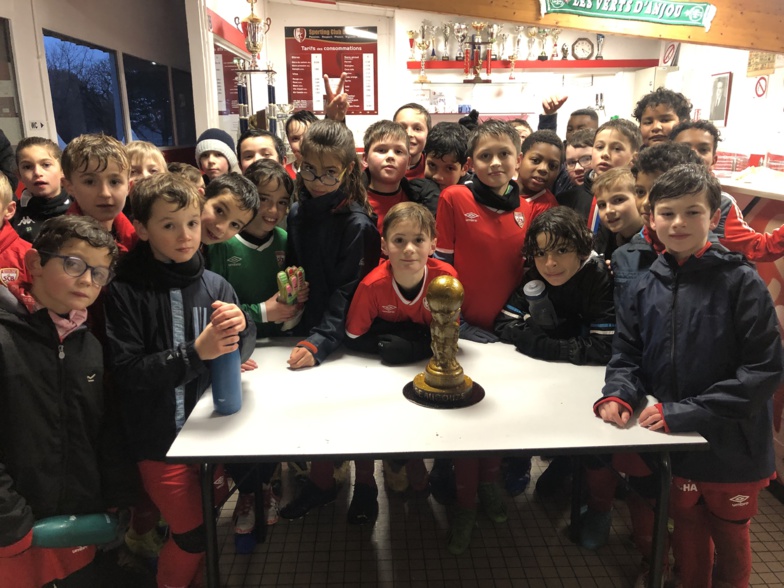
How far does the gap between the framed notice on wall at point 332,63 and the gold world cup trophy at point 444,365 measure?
5298 mm

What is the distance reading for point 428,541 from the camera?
7.07 ft

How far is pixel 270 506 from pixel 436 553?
70 centimetres

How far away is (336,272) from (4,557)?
3.98 ft

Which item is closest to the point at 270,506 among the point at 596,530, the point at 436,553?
the point at 436,553

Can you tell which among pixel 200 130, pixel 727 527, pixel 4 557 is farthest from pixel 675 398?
pixel 200 130

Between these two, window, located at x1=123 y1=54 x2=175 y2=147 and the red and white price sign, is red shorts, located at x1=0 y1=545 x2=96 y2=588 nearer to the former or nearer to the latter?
window, located at x1=123 y1=54 x2=175 y2=147

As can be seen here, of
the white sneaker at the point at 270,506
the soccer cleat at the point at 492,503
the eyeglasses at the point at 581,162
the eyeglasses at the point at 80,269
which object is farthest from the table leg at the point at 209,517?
the eyeglasses at the point at 581,162

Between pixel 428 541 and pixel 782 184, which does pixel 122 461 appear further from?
pixel 782 184

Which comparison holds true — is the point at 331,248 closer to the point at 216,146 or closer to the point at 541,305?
the point at 541,305

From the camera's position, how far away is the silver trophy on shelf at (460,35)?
6.09 m

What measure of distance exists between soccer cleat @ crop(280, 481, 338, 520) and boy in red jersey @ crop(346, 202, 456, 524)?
76 centimetres

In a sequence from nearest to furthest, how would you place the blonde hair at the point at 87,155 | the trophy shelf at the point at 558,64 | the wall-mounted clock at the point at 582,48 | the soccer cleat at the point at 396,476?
the blonde hair at the point at 87,155, the soccer cleat at the point at 396,476, the trophy shelf at the point at 558,64, the wall-mounted clock at the point at 582,48

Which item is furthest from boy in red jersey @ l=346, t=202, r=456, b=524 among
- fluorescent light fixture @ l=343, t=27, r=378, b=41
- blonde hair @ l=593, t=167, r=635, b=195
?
fluorescent light fixture @ l=343, t=27, r=378, b=41

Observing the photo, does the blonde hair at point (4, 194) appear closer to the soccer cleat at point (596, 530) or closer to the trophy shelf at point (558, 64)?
the soccer cleat at point (596, 530)
